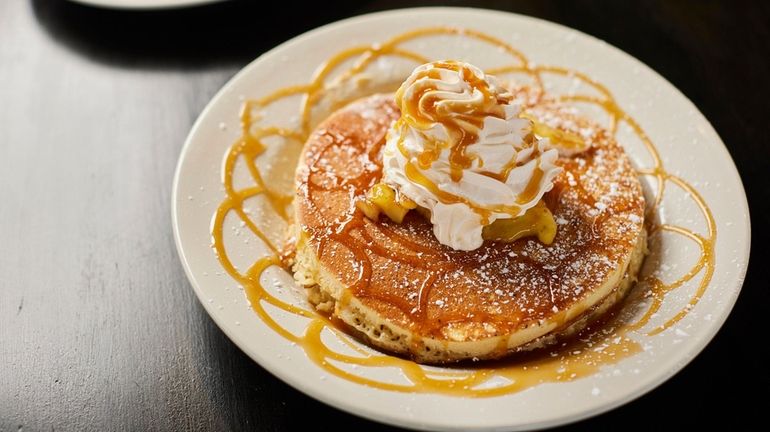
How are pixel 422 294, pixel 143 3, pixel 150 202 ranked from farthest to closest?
pixel 143 3 < pixel 150 202 < pixel 422 294

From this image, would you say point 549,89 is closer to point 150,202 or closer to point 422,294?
point 422,294

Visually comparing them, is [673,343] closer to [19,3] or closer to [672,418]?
[672,418]

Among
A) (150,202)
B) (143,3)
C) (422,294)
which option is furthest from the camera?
(143,3)

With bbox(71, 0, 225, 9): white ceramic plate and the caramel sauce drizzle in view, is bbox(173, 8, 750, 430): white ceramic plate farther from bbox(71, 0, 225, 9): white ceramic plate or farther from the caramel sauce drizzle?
bbox(71, 0, 225, 9): white ceramic plate

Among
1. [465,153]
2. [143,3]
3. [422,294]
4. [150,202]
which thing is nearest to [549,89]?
[465,153]

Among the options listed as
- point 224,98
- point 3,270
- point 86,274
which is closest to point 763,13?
point 224,98

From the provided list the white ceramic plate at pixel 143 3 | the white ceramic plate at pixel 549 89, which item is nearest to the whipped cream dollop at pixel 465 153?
the white ceramic plate at pixel 549 89

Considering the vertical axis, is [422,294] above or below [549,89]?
below
